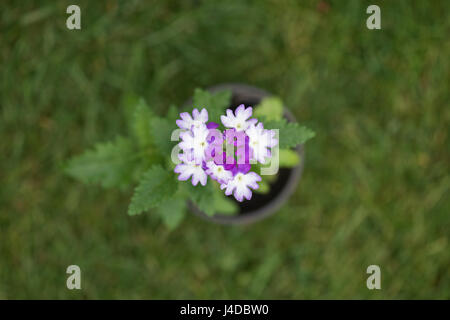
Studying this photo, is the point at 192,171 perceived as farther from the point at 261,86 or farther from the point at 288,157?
the point at 261,86

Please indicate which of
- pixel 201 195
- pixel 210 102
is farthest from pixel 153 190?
pixel 210 102

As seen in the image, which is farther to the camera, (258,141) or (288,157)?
(288,157)

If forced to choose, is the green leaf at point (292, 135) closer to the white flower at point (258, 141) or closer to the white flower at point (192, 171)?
the white flower at point (258, 141)

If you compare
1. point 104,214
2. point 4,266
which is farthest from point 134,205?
point 4,266

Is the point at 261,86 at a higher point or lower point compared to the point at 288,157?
higher

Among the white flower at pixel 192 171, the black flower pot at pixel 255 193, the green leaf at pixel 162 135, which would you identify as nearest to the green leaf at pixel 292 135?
the white flower at pixel 192 171

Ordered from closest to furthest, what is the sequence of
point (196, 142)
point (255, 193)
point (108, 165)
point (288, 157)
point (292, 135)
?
point (196, 142)
point (292, 135)
point (108, 165)
point (288, 157)
point (255, 193)
